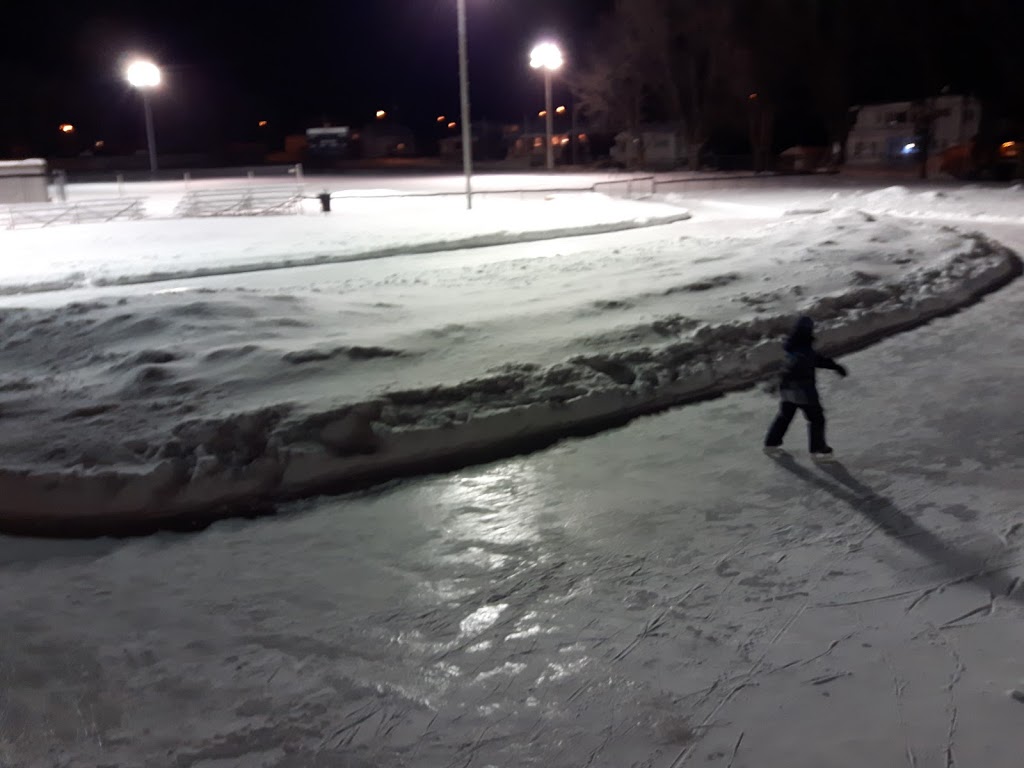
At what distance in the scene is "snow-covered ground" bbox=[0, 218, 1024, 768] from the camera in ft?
11.8

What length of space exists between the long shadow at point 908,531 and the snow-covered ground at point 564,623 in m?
0.02

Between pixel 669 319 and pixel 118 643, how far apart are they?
6.63 metres

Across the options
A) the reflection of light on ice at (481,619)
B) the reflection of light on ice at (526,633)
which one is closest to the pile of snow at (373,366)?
the reflection of light on ice at (481,619)

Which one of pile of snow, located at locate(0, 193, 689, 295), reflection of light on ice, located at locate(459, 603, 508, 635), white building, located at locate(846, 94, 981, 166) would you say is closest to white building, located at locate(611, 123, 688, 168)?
white building, located at locate(846, 94, 981, 166)

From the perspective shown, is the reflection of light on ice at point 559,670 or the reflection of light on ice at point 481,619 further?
the reflection of light on ice at point 481,619

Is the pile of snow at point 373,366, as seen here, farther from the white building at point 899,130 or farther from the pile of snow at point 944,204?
the white building at point 899,130

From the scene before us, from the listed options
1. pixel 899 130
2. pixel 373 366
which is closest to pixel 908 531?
pixel 373 366

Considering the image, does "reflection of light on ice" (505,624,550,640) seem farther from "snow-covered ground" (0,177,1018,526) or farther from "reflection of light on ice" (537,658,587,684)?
"snow-covered ground" (0,177,1018,526)

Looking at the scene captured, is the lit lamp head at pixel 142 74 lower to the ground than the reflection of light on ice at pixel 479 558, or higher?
higher

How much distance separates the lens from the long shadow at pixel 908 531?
470cm

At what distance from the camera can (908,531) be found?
5.32 metres

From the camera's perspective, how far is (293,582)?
496 centimetres

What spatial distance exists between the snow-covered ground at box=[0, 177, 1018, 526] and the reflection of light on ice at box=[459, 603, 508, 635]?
212cm

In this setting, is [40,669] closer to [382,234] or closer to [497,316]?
[497,316]
